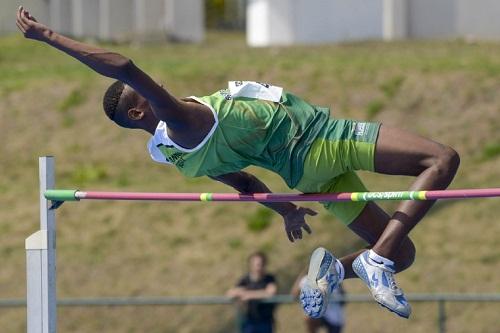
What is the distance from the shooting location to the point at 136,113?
7453 mm

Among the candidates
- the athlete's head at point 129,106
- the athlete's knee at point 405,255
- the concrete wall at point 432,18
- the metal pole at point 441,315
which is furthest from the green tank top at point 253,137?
the concrete wall at point 432,18

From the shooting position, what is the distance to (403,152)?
7328mm

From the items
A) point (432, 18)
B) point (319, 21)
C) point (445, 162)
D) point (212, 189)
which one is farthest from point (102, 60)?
point (319, 21)

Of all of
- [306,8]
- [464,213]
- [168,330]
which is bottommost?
[168,330]

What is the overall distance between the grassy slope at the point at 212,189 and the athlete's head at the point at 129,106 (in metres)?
7.62

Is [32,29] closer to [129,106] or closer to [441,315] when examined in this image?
[129,106]

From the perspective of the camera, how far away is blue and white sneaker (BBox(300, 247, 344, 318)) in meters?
7.57

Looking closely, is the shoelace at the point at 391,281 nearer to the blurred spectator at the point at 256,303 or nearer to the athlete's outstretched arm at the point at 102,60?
the athlete's outstretched arm at the point at 102,60

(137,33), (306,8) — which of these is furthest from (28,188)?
(137,33)

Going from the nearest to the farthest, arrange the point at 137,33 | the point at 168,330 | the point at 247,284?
the point at 247,284 → the point at 168,330 → the point at 137,33

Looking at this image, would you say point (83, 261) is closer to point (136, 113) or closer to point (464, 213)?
point (464, 213)

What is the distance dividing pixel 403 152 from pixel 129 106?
1461 mm

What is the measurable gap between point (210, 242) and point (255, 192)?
8.74m

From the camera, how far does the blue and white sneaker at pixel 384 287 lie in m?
7.39
